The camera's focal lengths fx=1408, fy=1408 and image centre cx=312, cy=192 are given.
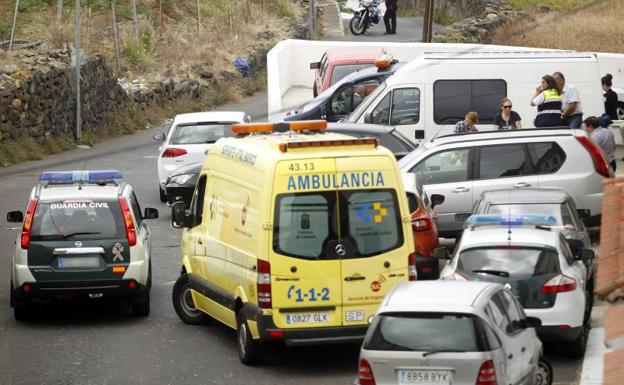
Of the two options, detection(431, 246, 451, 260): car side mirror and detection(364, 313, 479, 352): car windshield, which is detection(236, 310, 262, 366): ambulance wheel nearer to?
detection(431, 246, 451, 260): car side mirror

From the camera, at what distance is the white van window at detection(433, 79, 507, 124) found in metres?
24.8

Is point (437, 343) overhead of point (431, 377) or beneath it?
overhead

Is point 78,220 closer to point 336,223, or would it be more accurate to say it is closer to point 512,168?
point 336,223

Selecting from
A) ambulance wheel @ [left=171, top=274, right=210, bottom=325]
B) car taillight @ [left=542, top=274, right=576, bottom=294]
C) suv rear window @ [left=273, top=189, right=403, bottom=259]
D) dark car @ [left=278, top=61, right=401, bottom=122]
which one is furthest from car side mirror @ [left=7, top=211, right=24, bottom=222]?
dark car @ [left=278, top=61, right=401, bottom=122]

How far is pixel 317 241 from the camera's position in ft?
47.8

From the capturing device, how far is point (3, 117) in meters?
33.4

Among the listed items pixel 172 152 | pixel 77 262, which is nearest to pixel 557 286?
pixel 77 262

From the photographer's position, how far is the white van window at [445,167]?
20391mm

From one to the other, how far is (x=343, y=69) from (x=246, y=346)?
16.1 metres

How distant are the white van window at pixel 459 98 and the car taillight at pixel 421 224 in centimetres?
718

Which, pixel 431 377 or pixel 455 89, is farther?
pixel 455 89

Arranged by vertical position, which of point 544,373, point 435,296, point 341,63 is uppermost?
point 435,296

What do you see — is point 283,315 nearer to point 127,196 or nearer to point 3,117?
point 127,196

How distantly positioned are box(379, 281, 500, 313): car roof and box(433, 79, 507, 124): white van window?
12.6 metres
